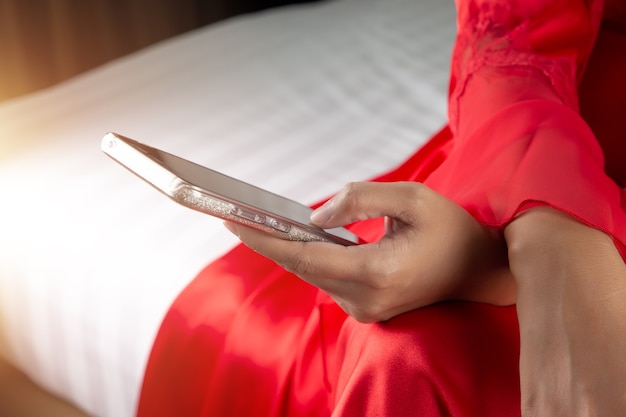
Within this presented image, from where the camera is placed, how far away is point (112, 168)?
3.48 ft

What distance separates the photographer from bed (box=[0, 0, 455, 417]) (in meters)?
0.89

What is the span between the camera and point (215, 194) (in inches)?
20.0

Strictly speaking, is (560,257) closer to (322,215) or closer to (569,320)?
(569,320)

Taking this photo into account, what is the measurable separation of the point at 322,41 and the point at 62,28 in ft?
1.70

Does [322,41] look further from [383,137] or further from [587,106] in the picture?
[587,106]

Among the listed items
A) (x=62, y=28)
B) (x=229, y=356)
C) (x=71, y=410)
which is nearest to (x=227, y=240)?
(x=229, y=356)

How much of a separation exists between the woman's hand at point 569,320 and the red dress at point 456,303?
0.12 feet

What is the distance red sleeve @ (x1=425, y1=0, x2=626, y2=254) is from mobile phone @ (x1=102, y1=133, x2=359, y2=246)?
0.16 metres

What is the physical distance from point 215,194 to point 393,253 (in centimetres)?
14

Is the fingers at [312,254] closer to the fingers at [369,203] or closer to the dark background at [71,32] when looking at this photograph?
the fingers at [369,203]

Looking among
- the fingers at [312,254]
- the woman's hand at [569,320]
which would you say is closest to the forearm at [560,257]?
the woman's hand at [569,320]

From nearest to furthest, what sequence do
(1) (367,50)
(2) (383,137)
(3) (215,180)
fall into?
(3) (215,180) < (2) (383,137) < (1) (367,50)

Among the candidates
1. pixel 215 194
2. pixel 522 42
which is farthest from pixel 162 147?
pixel 215 194

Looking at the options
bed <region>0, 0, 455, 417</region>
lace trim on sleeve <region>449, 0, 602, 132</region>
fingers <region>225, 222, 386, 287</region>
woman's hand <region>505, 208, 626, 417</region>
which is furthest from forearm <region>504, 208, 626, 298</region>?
bed <region>0, 0, 455, 417</region>
